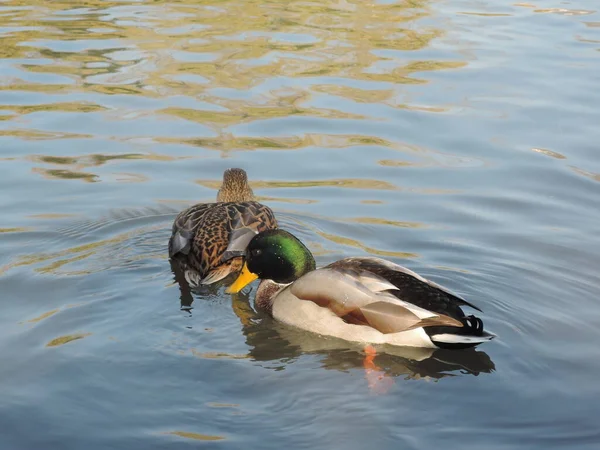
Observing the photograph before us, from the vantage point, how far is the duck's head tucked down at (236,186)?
30.0ft

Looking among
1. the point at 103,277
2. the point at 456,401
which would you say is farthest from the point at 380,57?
the point at 456,401

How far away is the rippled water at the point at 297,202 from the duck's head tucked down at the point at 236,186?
15.8 inches

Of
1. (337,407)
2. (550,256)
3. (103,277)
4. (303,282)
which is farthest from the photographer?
(550,256)

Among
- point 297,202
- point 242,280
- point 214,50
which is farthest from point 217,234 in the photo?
point 214,50

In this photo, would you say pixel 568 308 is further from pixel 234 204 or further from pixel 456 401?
pixel 234 204

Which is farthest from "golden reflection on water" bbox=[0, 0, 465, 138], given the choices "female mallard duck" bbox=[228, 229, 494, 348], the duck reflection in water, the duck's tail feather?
the duck's tail feather

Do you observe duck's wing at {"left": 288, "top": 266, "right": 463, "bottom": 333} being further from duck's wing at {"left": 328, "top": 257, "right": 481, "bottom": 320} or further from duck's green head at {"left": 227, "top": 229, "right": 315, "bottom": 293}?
duck's green head at {"left": 227, "top": 229, "right": 315, "bottom": 293}

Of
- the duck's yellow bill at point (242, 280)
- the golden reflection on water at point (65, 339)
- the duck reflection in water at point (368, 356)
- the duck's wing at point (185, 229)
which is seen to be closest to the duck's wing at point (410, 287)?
the duck reflection in water at point (368, 356)

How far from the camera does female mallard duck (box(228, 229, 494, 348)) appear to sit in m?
6.65

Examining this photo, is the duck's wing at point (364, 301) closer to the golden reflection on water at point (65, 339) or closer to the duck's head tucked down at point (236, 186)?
the golden reflection on water at point (65, 339)

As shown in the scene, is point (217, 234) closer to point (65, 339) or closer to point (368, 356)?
point (65, 339)

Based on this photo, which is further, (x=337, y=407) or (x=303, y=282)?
(x=303, y=282)

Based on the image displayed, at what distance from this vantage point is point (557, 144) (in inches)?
436

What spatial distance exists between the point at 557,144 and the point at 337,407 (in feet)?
19.4
